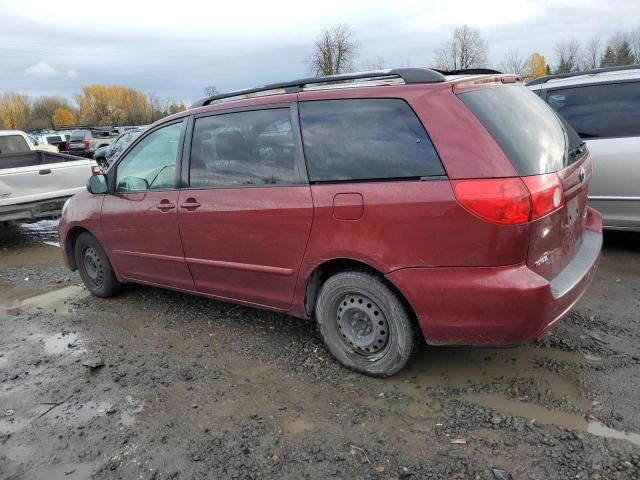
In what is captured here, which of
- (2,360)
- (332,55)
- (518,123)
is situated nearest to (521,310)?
(518,123)

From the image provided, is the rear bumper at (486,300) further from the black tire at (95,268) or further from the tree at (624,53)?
the tree at (624,53)

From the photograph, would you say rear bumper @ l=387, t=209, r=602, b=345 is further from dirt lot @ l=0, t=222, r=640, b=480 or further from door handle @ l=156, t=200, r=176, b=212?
door handle @ l=156, t=200, r=176, b=212

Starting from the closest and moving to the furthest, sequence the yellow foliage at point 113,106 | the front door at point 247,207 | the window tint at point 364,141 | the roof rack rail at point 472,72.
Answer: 1. the window tint at point 364,141
2. the front door at point 247,207
3. the roof rack rail at point 472,72
4. the yellow foliage at point 113,106

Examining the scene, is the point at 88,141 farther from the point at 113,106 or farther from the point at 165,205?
the point at 113,106

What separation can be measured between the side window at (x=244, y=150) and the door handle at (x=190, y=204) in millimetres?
124

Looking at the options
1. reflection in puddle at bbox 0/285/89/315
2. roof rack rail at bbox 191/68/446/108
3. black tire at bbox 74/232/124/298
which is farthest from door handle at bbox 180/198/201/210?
reflection in puddle at bbox 0/285/89/315

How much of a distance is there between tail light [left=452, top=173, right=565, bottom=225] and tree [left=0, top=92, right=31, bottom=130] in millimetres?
105101

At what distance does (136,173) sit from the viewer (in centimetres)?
448

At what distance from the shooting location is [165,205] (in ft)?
13.5

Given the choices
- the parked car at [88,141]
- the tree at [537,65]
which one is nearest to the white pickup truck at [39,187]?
the parked car at [88,141]

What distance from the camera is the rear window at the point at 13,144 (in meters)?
9.77

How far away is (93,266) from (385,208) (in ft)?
11.6

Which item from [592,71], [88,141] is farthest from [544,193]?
[88,141]

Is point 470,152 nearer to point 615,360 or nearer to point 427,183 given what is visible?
point 427,183
